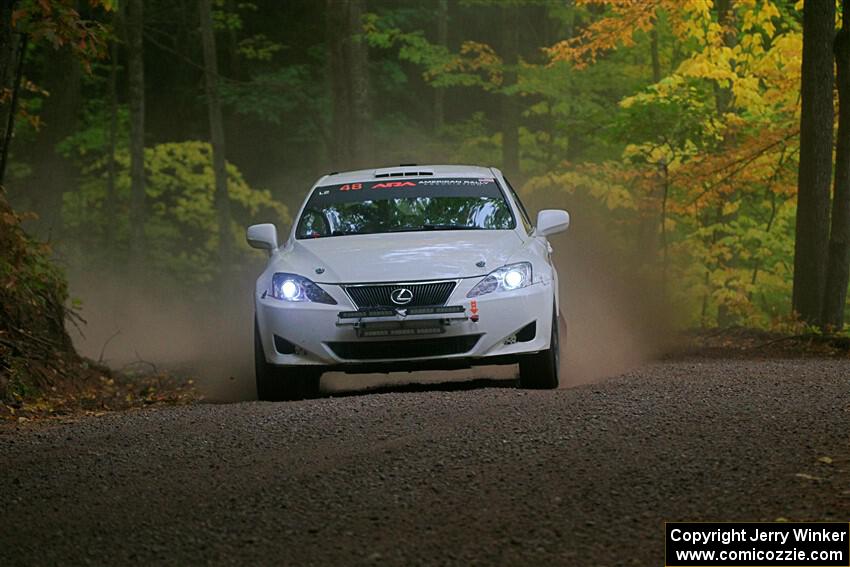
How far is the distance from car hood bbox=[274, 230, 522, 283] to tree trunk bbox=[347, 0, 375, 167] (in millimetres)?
16368

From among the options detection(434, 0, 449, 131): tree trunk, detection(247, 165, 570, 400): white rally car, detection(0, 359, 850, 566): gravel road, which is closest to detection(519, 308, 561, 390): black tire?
detection(247, 165, 570, 400): white rally car

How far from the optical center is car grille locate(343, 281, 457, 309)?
1023cm

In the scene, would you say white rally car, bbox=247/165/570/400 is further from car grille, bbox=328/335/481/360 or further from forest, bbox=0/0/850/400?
forest, bbox=0/0/850/400

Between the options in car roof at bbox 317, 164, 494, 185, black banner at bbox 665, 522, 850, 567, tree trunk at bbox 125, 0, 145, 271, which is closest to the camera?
black banner at bbox 665, 522, 850, 567

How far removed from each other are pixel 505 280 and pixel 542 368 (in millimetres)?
839

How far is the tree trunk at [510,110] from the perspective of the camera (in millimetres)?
35031

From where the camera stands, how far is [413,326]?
33.6 ft

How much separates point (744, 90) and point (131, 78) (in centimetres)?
1601

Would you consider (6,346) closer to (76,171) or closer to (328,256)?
(328,256)

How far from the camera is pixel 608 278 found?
2608cm

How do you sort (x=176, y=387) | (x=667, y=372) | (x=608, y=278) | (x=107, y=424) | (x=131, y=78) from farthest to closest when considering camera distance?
(x=131, y=78), (x=608, y=278), (x=176, y=387), (x=667, y=372), (x=107, y=424)

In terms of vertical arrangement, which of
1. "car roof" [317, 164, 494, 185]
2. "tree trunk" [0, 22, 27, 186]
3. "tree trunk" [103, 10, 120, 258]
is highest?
"tree trunk" [0, 22, 27, 186]

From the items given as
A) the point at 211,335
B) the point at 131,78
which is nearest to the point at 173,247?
the point at 131,78

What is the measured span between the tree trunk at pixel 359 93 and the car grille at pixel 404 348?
17.2m
